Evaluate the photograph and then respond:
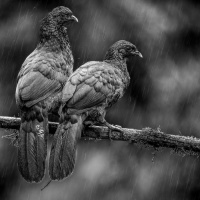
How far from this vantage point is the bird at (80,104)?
3.46m

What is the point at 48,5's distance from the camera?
24.0 ft

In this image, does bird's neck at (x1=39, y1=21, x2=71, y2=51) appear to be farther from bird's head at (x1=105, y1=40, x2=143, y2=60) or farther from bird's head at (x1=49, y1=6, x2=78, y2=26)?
bird's head at (x1=105, y1=40, x2=143, y2=60)

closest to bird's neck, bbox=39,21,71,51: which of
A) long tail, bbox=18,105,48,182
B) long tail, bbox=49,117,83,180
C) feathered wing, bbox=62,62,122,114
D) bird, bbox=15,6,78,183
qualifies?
bird, bbox=15,6,78,183

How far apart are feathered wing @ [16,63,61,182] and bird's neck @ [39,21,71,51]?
0.51 m

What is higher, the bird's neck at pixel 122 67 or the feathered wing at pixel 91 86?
the bird's neck at pixel 122 67

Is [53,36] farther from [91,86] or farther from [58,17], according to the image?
[91,86]

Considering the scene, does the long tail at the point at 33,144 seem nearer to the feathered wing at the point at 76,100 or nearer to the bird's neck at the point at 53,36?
the feathered wing at the point at 76,100

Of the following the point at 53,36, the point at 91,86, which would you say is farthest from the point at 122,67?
the point at 53,36

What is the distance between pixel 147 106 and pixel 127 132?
3.23m

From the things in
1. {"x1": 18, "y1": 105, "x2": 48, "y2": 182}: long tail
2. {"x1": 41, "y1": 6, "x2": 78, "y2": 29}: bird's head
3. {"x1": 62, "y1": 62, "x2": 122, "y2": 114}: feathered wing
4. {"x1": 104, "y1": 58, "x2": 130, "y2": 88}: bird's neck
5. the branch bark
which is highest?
{"x1": 41, "y1": 6, "x2": 78, "y2": 29}: bird's head

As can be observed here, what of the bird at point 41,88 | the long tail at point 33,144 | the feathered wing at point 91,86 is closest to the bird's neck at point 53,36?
the bird at point 41,88

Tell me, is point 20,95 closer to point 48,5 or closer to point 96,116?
point 96,116

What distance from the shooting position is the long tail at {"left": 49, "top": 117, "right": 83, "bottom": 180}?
338 cm

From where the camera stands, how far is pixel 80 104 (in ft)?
12.3
